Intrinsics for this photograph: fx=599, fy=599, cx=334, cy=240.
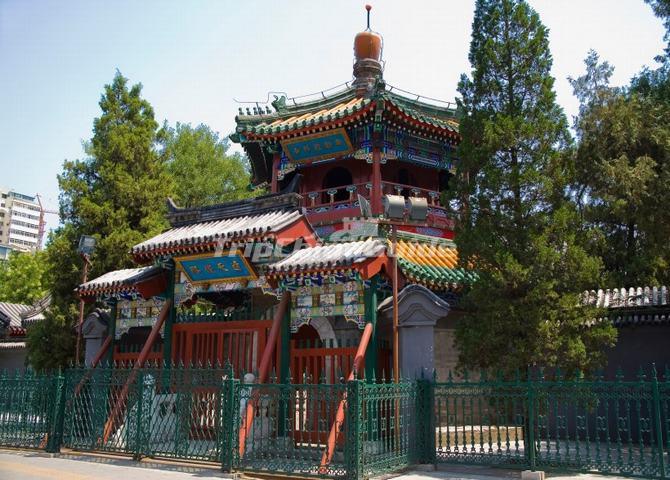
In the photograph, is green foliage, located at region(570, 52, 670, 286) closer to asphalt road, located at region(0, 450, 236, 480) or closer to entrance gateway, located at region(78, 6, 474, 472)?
entrance gateway, located at region(78, 6, 474, 472)

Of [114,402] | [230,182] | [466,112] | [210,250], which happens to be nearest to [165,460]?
[114,402]

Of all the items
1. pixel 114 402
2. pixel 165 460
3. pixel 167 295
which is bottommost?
pixel 165 460

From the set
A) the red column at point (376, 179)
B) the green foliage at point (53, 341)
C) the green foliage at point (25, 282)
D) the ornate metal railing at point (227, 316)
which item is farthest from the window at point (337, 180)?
the green foliage at point (25, 282)

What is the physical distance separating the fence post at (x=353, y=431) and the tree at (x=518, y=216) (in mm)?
2452

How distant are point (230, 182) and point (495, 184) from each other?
905 inches

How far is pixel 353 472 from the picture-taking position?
7.92 meters

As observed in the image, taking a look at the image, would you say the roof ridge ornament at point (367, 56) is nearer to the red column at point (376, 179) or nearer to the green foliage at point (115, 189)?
the red column at point (376, 179)

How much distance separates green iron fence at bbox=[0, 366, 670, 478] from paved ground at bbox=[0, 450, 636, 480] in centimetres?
19

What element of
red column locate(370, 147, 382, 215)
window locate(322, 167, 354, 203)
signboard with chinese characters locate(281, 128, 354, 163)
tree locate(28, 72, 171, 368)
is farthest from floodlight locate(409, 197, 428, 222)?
tree locate(28, 72, 171, 368)

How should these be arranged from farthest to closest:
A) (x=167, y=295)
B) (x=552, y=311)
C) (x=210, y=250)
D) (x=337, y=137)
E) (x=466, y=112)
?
(x=337, y=137)
(x=167, y=295)
(x=210, y=250)
(x=466, y=112)
(x=552, y=311)

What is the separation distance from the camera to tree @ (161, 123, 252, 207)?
29.8 meters

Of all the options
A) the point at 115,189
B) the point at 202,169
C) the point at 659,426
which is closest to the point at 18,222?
the point at 202,169

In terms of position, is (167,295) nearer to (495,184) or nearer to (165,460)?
(165,460)

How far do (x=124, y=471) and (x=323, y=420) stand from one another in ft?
10.4
